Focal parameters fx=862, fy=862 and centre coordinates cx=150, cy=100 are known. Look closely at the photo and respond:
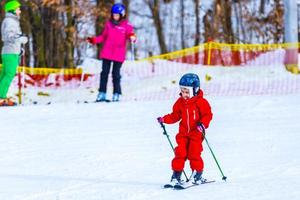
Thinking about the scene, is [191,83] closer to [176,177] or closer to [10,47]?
[176,177]

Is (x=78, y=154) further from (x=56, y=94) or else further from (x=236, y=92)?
(x=56, y=94)

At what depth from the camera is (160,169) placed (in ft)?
27.4

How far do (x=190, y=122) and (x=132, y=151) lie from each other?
80.0 inches

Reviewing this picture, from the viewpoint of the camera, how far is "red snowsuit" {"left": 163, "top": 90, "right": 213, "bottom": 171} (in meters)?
7.48

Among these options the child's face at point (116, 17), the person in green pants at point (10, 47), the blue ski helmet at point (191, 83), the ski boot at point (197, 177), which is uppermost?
the child's face at point (116, 17)

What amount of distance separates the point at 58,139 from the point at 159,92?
717cm

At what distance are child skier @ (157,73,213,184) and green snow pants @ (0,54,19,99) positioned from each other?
675cm

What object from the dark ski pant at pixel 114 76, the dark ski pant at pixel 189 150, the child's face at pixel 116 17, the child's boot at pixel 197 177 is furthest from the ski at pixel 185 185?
→ the child's face at pixel 116 17

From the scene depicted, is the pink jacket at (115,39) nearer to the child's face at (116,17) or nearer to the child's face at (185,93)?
the child's face at (116,17)

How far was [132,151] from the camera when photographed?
31.0 feet

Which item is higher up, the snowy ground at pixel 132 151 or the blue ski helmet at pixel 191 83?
the blue ski helmet at pixel 191 83

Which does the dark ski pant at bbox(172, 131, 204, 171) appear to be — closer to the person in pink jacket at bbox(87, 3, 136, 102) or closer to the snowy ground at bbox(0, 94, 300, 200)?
the snowy ground at bbox(0, 94, 300, 200)

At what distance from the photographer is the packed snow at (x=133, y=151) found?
730cm

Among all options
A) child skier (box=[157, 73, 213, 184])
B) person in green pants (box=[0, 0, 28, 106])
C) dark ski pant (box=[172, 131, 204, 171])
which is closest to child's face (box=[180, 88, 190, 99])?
child skier (box=[157, 73, 213, 184])
